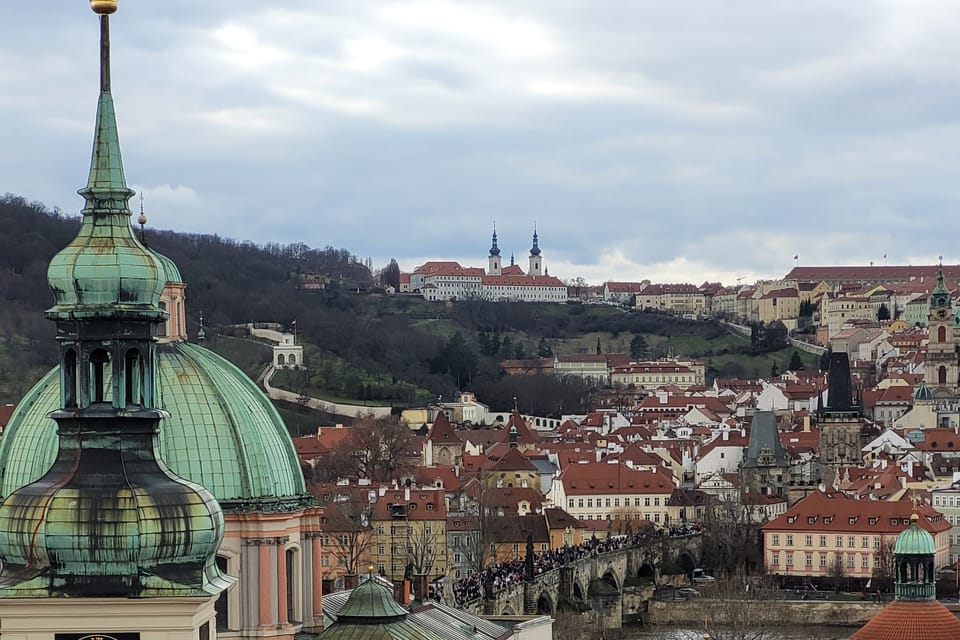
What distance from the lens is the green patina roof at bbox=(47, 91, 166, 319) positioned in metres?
13.4

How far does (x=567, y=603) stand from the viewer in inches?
2576

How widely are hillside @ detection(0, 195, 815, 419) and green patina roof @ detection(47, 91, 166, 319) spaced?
84.2m

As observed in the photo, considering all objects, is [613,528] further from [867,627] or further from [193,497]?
[193,497]

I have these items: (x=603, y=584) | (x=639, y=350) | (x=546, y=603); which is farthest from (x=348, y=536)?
(x=639, y=350)

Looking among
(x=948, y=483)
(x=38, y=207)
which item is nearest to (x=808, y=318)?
(x=38, y=207)

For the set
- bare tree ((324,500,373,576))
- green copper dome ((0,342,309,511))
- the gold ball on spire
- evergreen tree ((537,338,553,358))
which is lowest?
bare tree ((324,500,373,576))

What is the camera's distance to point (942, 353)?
408ft

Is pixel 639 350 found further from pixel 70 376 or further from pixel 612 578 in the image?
pixel 70 376

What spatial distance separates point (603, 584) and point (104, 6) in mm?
58223

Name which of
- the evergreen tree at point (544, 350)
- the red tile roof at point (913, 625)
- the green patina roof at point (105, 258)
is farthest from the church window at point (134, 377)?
the evergreen tree at point (544, 350)

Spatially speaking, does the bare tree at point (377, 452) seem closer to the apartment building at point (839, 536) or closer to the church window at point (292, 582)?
the apartment building at point (839, 536)

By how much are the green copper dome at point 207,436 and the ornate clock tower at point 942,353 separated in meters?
102

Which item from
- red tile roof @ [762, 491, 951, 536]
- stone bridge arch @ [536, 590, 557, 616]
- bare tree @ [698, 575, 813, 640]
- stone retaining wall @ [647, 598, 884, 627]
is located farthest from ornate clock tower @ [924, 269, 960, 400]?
stone bridge arch @ [536, 590, 557, 616]

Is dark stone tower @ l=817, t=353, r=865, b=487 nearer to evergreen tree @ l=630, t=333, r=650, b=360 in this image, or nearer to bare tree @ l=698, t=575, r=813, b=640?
bare tree @ l=698, t=575, r=813, b=640
